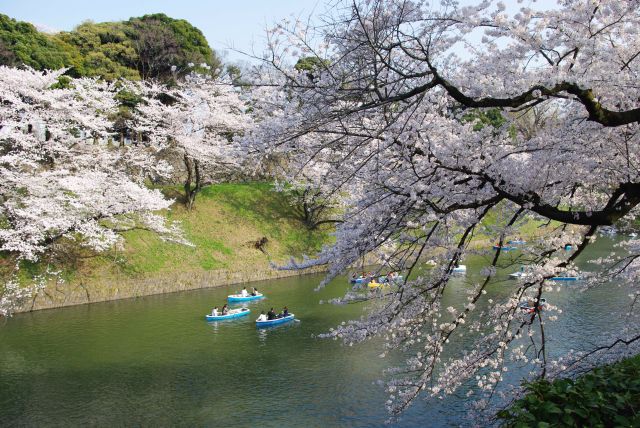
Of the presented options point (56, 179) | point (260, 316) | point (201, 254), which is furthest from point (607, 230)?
point (201, 254)

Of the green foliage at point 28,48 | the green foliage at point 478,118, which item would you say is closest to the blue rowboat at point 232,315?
the green foliage at point 478,118

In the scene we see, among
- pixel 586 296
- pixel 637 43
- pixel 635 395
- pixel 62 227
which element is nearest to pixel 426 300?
pixel 635 395

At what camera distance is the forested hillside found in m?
26.2

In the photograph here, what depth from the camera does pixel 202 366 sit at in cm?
1425

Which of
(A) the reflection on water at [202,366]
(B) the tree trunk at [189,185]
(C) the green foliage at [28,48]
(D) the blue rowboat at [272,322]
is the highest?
(C) the green foliage at [28,48]

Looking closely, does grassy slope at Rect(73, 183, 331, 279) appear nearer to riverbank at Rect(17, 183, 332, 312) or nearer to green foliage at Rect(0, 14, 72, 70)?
riverbank at Rect(17, 183, 332, 312)

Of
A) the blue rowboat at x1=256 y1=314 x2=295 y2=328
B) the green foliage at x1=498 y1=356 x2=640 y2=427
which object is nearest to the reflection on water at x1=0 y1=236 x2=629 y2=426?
the blue rowboat at x1=256 y1=314 x2=295 y2=328

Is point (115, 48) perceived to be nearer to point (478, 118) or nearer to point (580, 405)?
point (478, 118)

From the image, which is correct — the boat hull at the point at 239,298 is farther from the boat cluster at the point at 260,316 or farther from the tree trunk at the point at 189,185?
the tree trunk at the point at 189,185

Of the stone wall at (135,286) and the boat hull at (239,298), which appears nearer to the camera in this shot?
→ the stone wall at (135,286)

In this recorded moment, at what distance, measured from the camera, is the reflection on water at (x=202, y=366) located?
11.2 metres

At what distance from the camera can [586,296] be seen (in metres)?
19.8

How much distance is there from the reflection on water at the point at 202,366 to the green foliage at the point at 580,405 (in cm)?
335

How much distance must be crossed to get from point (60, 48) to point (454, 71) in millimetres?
Result: 27314
